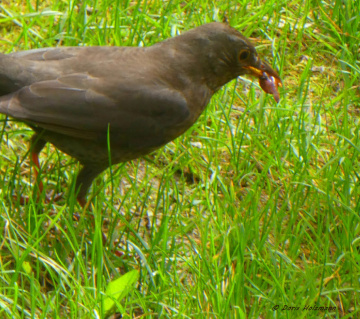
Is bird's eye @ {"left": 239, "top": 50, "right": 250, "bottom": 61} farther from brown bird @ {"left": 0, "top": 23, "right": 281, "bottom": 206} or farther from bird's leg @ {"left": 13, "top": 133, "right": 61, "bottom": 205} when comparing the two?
bird's leg @ {"left": 13, "top": 133, "right": 61, "bottom": 205}

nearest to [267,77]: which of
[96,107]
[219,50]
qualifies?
[219,50]

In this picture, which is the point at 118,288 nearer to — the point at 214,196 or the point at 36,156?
the point at 214,196

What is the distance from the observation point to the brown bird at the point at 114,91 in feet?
14.9

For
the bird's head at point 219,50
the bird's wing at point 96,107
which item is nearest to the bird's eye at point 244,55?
the bird's head at point 219,50

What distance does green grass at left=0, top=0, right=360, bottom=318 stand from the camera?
425 centimetres

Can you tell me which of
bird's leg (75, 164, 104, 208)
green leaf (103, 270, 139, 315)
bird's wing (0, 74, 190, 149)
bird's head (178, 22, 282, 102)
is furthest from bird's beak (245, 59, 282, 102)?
green leaf (103, 270, 139, 315)

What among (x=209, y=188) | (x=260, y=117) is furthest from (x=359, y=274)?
(x=260, y=117)

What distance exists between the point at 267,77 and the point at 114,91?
1137 millimetres

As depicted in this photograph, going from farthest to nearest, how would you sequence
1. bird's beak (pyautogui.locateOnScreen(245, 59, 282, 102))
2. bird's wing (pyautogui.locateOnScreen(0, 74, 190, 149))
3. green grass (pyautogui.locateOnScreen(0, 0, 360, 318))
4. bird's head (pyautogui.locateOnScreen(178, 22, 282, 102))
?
bird's beak (pyautogui.locateOnScreen(245, 59, 282, 102)), bird's head (pyautogui.locateOnScreen(178, 22, 282, 102)), bird's wing (pyautogui.locateOnScreen(0, 74, 190, 149)), green grass (pyautogui.locateOnScreen(0, 0, 360, 318))

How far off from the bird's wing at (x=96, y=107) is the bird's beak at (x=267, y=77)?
654mm

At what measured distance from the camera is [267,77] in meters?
5.33

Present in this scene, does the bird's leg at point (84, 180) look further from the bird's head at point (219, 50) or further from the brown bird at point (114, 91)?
the bird's head at point (219, 50)

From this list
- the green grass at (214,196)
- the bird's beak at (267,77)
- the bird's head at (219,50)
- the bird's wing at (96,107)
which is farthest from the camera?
the bird's beak at (267,77)

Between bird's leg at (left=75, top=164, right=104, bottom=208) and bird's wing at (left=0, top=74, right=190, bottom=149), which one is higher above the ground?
bird's wing at (left=0, top=74, right=190, bottom=149)
